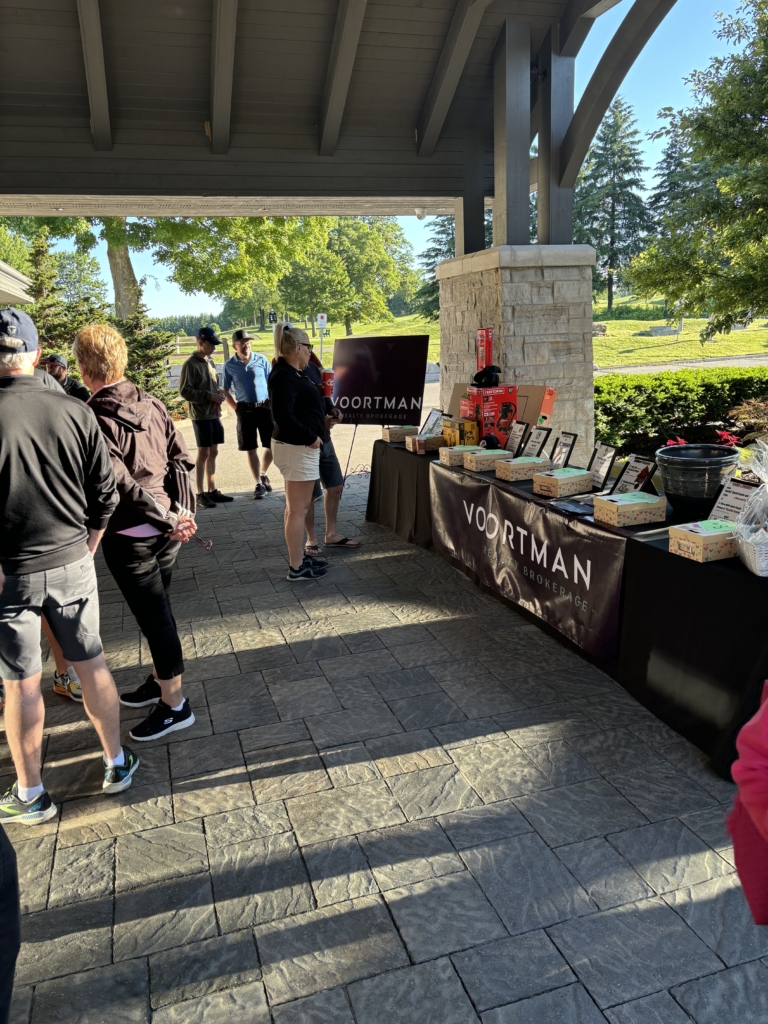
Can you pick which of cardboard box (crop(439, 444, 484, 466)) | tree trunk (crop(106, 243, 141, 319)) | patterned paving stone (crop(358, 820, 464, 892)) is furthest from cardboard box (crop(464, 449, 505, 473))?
tree trunk (crop(106, 243, 141, 319))

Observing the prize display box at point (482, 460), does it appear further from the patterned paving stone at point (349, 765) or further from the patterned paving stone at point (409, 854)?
the patterned paving stone at point (409, 854)

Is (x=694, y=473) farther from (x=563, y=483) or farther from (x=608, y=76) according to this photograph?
(x=608, y=76)

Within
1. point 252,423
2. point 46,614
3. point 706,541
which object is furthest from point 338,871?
point 252,423

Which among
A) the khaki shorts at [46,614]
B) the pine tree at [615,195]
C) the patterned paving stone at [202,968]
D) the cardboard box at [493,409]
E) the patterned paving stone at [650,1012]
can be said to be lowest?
the patterned paving stone at [202,968]

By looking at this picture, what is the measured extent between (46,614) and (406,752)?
1515 mm

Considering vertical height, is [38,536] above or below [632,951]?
above

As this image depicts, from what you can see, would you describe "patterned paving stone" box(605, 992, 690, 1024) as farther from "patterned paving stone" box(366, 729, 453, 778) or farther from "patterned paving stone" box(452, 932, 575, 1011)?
"patterned paving stone" box(366, 729, 453, 778)

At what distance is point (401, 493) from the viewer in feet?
19.9

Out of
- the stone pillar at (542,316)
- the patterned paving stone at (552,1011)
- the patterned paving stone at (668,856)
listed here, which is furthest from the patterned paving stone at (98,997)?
the stone pillar at (542,316)

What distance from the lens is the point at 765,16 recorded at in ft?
26.7

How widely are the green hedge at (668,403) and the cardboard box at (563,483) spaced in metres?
6.52

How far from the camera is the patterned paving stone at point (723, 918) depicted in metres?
1.96

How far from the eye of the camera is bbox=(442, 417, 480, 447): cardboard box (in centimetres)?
519

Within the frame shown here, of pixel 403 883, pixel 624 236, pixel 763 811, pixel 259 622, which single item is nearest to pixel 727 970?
pixel 403 883
